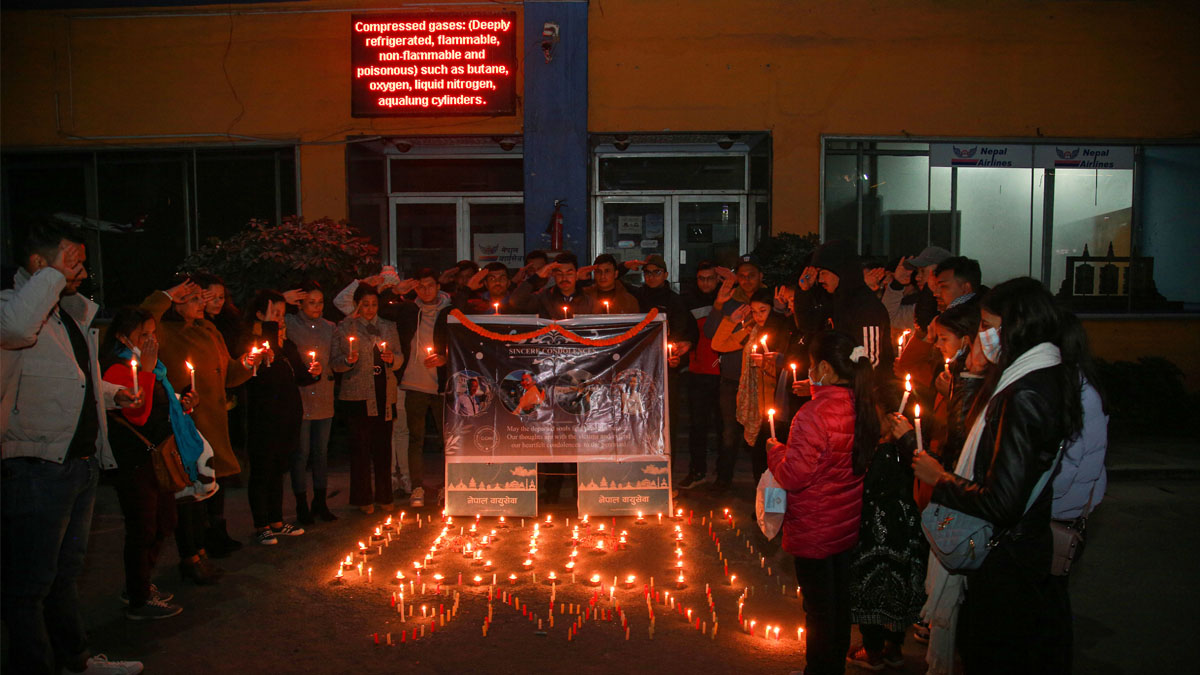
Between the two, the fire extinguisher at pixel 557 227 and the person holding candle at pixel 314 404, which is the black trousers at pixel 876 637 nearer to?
the person holding candle at pixel 314 404

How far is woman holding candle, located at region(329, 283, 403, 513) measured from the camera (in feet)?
25.8

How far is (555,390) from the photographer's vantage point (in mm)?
7660

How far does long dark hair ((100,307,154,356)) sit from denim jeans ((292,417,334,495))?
2.33 m

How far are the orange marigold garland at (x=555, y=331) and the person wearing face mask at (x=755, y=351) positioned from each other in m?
0.99

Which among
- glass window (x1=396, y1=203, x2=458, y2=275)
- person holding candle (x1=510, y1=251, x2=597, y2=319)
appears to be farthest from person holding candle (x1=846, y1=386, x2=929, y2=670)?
glass window (x1=396, y1=203, x2=458, y2=275)

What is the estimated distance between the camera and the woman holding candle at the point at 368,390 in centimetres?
786

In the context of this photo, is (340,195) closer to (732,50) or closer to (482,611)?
(732,50)

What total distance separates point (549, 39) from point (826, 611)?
34.7 ft

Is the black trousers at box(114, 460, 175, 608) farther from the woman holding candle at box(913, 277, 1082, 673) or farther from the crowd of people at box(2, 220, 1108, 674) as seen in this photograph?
the woman holding candle at box(913, 277, 1082, 673)

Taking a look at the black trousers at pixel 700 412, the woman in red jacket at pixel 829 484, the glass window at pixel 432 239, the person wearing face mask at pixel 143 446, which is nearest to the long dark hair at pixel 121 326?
the person wearing face mask at pixel 143 446

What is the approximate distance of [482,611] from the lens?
552 cm

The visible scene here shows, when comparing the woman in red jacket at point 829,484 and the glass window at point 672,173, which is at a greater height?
the glass window at point 672,173

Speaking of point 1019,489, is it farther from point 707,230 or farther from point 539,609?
point 707,230

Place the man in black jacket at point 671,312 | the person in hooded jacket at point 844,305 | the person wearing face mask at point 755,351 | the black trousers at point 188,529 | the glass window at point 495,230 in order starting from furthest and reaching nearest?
1. the glass window at point 495,230
2. the man in black jacket at point 671,312
3. the person wearing face mask at point 755,351
4. the person in hooded jacket at point 844,305
5. the black trousers at point 188,529
